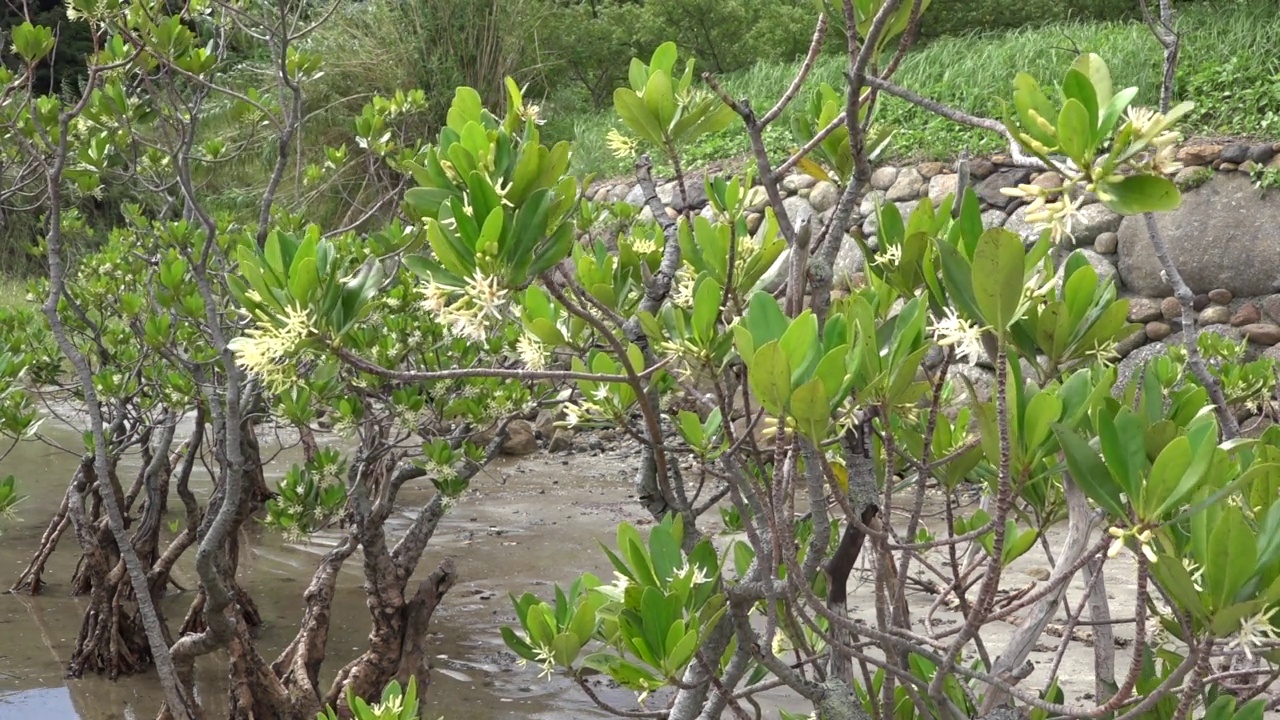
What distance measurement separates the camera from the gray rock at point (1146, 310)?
6.98 metres

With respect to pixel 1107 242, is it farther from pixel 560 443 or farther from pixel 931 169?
pixel 560 443

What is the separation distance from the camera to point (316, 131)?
A: 42.9ft

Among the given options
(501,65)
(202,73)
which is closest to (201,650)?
(202,73)

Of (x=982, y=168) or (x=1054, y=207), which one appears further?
(x=982, y=168)

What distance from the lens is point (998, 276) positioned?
3.81 feet

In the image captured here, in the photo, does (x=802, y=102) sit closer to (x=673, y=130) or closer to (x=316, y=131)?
(x=316, y=131)

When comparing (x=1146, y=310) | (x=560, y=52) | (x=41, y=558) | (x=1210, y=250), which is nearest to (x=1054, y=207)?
(x=41, y=558)

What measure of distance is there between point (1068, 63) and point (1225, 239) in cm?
199

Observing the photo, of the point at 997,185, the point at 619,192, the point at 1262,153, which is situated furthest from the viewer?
the point at 619,192

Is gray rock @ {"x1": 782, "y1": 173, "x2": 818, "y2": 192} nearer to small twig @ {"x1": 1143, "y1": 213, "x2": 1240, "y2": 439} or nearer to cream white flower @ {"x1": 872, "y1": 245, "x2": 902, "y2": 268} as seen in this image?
small twig @ {"x1": 1143, "y1": 213, "x2": 1240, "y2": 439}

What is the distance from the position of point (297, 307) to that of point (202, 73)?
2.71 meters

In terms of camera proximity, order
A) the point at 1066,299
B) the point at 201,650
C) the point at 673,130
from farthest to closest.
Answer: the point at 201,650, the point at 673,130, the point at 1066,299

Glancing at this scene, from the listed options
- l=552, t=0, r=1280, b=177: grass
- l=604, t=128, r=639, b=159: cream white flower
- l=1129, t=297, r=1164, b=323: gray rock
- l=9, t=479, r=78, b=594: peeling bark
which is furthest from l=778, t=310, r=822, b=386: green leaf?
l=1129, t=297, r=1164, b=323: gray rock

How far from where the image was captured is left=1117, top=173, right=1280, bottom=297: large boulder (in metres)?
6.61
